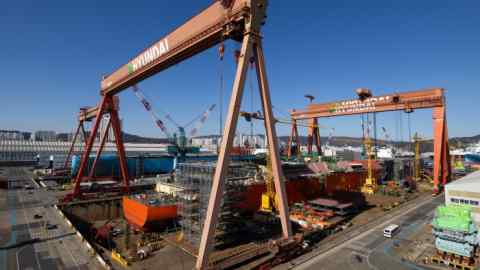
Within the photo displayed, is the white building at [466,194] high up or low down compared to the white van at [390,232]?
up

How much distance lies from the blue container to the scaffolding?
130 feet

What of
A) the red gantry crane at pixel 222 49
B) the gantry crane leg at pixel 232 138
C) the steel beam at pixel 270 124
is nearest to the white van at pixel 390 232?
the red gantry crane at pixel 222 49

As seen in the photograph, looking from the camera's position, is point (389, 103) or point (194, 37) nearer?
point (194, 37)

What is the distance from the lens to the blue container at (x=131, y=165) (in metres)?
52.3

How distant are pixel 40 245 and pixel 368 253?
2387cm

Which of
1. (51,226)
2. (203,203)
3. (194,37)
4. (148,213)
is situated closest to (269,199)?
(203,203)

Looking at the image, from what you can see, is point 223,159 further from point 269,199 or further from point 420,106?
point 420,106

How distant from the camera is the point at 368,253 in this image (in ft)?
57.9

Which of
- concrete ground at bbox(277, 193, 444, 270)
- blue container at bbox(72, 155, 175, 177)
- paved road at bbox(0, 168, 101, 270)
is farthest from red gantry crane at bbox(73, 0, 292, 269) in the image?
blue container at bbox(72, 155, 175, 177)

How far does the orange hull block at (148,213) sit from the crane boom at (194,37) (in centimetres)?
1252

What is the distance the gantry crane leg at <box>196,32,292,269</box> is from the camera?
13.5m

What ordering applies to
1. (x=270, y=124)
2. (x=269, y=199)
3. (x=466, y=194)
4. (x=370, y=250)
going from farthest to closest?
(x=269, y=199) → (x=466, y=194) → (x=370, y=250) → (x=270, y=124)

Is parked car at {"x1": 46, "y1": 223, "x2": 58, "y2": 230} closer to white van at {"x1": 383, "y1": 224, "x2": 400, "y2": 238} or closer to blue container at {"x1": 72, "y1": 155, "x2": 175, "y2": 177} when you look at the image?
white van at {"x1": 383, "y1": 224, "x2": 400, "y2": 238}

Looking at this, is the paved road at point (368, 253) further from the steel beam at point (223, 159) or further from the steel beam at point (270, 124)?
the steel beam at point (223, 159)
